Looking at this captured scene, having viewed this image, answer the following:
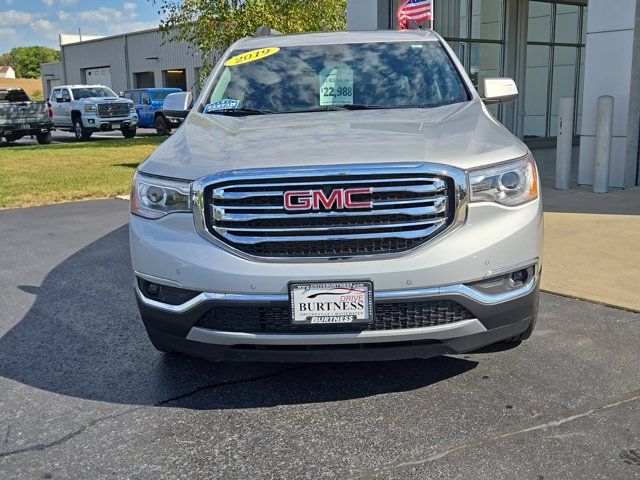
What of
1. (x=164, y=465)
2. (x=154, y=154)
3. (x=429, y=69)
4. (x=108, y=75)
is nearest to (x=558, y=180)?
(x=429, y=69)

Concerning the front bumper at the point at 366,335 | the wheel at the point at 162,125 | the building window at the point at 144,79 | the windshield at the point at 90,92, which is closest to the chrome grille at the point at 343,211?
the front bumper at the point at 366,335

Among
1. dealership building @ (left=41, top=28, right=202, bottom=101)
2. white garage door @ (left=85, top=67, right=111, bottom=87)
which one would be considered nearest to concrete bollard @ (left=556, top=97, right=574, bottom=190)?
dealership building @ (left=41, top=28, right=202, bottom=101)

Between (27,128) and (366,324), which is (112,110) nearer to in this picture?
(27,128)

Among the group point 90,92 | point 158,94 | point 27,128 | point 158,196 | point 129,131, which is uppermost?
point 90,92

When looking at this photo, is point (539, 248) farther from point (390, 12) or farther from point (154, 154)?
point (390, 12)

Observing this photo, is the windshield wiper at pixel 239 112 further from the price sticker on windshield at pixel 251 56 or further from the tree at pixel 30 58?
the tree at pixel 30 58

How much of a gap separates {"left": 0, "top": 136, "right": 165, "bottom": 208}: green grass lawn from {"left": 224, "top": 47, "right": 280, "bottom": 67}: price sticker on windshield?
21.6ft

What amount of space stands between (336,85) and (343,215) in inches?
67.8

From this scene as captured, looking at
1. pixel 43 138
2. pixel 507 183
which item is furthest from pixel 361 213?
pixel 43 138

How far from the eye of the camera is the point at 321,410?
11.2 feet

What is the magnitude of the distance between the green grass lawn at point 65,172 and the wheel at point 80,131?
12.4 feet

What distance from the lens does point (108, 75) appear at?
49812 mm

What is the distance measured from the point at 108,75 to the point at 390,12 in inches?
1605

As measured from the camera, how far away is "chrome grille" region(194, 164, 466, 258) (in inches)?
Answer: 121
